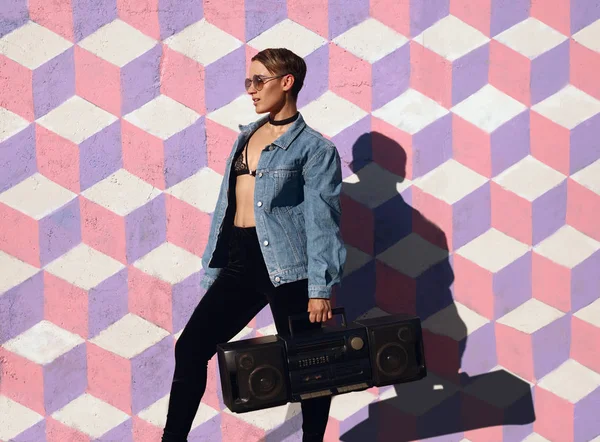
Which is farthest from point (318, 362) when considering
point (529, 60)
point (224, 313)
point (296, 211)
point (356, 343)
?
point (529, 60)

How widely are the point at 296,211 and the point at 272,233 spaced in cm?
12

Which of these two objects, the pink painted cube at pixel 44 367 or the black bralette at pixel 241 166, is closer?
the black bralette at pixel 241 166

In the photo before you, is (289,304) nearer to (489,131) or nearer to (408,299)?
(408,299)

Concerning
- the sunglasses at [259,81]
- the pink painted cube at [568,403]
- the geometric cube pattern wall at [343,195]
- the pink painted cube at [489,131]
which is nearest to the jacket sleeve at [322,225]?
the sunglasses at [259,81]

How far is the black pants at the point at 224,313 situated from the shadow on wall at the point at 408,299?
621 mm

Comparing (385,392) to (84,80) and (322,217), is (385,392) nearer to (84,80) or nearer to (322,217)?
(322,217)

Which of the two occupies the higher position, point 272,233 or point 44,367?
point 272,233

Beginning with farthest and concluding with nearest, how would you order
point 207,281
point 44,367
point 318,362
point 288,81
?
point 44,367, point 207,281, point 288,81, point 318,362

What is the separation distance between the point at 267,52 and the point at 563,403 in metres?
1.75

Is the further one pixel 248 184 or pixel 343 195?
pixel 343 195

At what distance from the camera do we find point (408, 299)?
9.80ft

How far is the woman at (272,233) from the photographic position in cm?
232

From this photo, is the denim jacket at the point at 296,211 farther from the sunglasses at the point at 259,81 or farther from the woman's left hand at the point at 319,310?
the sunglasses at the point at 259,81

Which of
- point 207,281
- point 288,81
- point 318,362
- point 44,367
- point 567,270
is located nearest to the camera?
point 318,362
